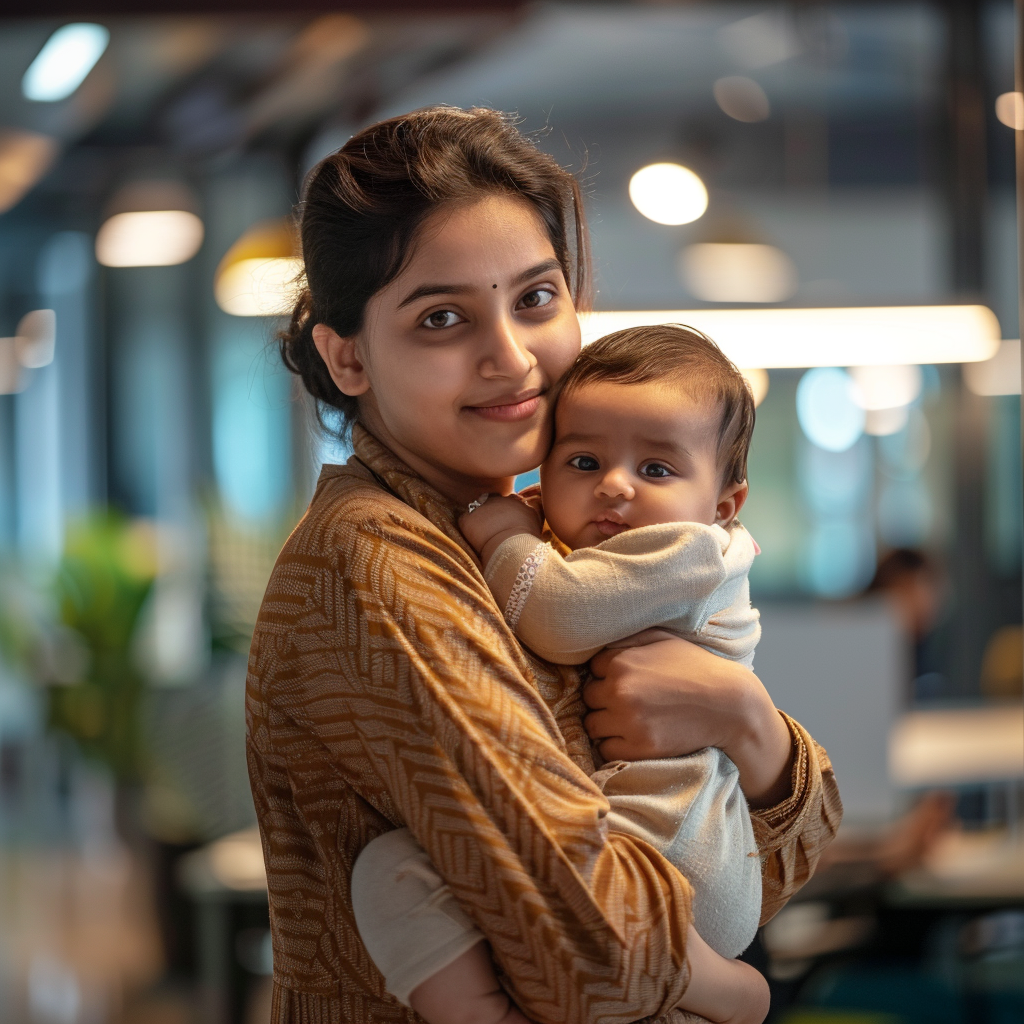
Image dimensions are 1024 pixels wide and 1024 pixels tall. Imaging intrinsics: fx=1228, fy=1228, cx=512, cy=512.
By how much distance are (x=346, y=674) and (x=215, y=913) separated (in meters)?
2.91

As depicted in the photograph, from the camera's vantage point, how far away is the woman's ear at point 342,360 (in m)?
1.12

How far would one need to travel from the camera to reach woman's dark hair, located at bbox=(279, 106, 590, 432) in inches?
41.4

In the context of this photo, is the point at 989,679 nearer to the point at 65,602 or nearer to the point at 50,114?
the point at 65,602

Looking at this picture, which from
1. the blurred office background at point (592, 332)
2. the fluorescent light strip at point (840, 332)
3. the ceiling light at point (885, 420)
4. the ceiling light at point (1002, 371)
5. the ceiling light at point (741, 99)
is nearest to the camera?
the fluorescent light strip at point (840, 332)

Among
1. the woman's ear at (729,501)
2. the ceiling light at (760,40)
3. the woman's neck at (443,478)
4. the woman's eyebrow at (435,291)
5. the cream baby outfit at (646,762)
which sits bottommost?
the cream baby outfit at (646,762)

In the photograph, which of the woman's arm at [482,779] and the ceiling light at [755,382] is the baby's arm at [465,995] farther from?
the ceiling light at [755,382]

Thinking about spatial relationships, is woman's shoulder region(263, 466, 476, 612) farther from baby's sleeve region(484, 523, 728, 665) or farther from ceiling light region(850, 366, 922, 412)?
ceiling light region(850, 366, 922, 412)

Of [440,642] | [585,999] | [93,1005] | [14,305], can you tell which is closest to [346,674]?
[440,642]

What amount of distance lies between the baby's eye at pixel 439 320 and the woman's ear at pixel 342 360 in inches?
3.7

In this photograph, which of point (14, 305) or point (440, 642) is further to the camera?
point (14, 305)

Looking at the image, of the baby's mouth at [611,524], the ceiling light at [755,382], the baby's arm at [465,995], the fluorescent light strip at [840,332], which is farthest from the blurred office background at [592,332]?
the baby's arm at [465,995]

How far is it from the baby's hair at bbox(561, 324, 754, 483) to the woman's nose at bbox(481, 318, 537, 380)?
3.5 inches

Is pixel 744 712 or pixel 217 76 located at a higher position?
pixel 217 76

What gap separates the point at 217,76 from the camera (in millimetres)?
4961
